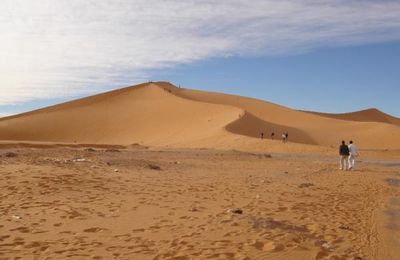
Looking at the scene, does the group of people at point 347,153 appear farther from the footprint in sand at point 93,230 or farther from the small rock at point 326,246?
the footprint in sand at point 93,230

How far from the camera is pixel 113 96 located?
7775cm

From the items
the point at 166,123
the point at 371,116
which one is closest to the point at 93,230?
the point at 166,123

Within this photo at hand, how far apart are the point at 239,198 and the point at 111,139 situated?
4755cm

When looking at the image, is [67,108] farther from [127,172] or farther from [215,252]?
[215,252]

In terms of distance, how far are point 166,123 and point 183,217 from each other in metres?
52.1

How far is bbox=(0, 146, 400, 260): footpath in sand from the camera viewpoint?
7.20 meters

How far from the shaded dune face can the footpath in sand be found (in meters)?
31.3

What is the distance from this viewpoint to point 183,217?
9.31 m

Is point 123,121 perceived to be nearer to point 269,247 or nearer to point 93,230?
point 93,230

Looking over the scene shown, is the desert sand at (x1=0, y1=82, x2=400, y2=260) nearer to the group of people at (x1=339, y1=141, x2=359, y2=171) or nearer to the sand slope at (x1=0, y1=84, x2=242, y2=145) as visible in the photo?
the group of people at (x1=339, y1=141, x2=359, y2=171)

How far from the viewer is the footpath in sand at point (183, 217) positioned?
720 centimetres

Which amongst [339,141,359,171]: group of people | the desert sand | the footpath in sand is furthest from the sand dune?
the footpath in sand

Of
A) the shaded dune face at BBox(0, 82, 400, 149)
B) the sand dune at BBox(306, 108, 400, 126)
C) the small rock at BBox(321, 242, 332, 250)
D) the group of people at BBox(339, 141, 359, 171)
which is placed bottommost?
the small rock at BBox(321, 242, 332, 250)

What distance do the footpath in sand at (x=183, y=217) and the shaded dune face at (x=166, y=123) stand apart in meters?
31.3
